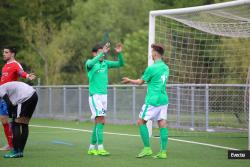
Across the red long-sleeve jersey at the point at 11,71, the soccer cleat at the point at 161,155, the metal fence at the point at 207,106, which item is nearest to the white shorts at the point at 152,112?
the soccer cleat at the point at 161,155

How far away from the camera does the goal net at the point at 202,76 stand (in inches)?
766

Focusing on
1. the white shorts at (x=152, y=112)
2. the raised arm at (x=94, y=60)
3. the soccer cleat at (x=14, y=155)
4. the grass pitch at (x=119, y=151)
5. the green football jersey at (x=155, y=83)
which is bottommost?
the grass pitch at (x=119, y=151)

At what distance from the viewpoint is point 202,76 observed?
68.0 feet

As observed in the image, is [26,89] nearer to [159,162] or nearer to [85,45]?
[159,162]

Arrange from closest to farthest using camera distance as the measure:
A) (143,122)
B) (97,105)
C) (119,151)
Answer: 1. (143,122)
2. (97,105)
3. (119,151)

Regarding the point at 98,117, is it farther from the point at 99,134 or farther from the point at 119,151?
the point at 119,151

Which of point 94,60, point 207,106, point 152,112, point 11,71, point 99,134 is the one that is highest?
point 94,60

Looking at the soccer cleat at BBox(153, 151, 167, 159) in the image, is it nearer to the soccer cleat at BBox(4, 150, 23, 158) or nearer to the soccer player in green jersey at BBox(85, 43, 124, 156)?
the soccer player in green jersey at BBox(85, 43, 124, 156)

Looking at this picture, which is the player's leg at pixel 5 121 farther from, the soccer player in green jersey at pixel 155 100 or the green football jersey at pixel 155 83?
the green football jersey at pixel 155 83

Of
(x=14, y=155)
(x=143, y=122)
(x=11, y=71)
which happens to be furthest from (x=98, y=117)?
(x=11, y=71)

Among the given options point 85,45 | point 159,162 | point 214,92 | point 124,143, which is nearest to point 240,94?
point 214,92

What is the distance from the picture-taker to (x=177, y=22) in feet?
63.6

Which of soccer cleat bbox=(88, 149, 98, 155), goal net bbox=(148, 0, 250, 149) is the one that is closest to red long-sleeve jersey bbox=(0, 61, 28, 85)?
soccer cleat bbox=(88, 149, 98, 155)

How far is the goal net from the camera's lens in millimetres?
19469
